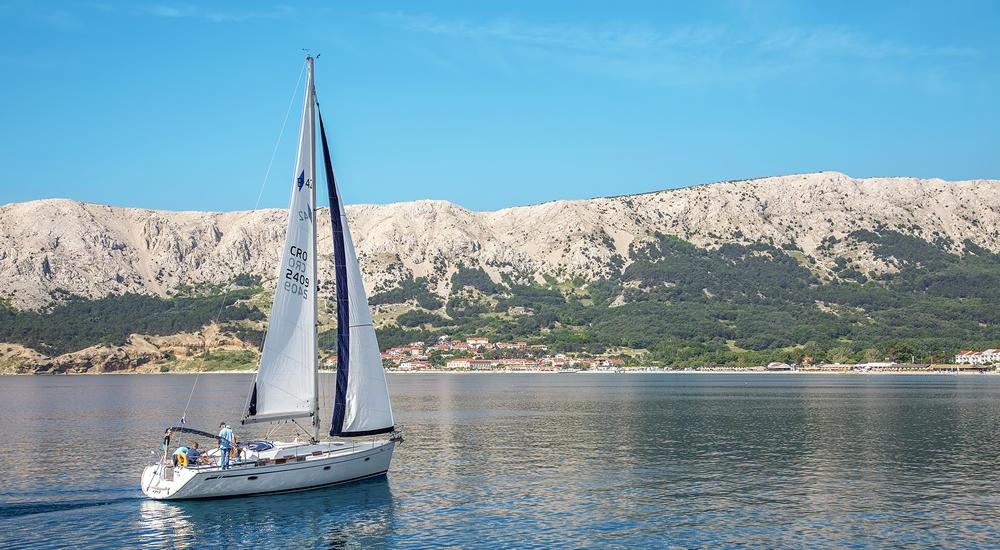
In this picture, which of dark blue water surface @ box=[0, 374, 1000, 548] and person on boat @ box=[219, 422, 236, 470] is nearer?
dark blue water surface @ box=[0, 374, 1000, 548]

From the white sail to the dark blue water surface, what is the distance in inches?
190

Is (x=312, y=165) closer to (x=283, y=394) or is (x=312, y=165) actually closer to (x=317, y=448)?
(x=283, y=394)

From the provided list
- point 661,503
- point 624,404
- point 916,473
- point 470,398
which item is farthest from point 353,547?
point 470,398

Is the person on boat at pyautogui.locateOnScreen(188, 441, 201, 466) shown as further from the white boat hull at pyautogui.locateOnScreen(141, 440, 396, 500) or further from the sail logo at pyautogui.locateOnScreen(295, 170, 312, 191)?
the sail logo at pyautogui.locateOnScreen(295, 170, 312, 191)

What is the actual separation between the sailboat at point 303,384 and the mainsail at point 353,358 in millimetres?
53

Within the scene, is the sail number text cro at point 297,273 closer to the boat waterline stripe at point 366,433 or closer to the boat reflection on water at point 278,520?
the boat waterline stripe at point 366,433

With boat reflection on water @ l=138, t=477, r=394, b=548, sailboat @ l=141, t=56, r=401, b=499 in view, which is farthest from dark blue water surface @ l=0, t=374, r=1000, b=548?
sailboat @ l=141, t=56, r=401, b=499

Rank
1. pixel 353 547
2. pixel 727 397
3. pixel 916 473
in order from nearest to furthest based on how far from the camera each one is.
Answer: pixel 353 547, pixel 916 473, pixel 727 397

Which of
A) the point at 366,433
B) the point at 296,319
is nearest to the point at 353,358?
the point at 296,319

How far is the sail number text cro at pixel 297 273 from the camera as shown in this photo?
47.2 meters

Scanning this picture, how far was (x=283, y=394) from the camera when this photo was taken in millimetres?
47531

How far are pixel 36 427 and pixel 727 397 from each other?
96.8m

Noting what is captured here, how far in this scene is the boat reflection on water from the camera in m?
40.0

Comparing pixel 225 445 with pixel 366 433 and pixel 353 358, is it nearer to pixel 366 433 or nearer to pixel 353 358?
pixel 366 433
